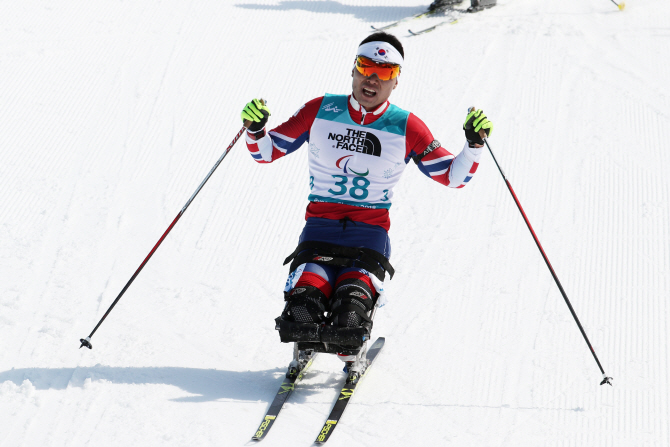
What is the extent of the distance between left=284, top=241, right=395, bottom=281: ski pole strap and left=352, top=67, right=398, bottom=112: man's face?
785mm

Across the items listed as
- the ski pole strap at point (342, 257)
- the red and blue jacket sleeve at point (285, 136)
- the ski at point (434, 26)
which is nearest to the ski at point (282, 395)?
the ski pole strap at point (342, 257)

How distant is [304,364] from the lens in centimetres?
394

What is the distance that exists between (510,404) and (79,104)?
517 cm

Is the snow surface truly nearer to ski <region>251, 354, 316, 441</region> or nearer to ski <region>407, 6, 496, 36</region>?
ski <region>251, 354, 316, 441</region>

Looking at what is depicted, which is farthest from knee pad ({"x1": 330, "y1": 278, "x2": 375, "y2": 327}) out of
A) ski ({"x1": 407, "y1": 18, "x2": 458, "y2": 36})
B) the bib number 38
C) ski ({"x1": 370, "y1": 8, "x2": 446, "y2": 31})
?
ski ({"x1": 370, "y1": 8, "x2": 446, "y2": 31})

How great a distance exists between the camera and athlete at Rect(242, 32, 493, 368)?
141 inches

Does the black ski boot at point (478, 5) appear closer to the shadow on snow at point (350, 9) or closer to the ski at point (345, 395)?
the shadow on snow at point (350, 9)

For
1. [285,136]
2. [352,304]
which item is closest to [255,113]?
[285,136]

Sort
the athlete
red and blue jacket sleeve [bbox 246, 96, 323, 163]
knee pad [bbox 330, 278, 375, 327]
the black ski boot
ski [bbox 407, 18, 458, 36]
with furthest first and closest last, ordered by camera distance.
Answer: the black ski boot → ski [bbox 407, 18, 458, 36] → red and blue jacket sleeve [bbox 246, 96, 323, 163] → the athlete → knee pad [bbox 330, 278, 375, 327]

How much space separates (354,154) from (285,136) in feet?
1.42

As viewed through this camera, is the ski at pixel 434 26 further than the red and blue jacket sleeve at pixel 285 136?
Yes

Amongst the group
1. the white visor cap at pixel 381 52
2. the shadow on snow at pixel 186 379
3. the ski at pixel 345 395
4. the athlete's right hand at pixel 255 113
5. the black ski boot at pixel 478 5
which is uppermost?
the black ski boot at pixel 478 5

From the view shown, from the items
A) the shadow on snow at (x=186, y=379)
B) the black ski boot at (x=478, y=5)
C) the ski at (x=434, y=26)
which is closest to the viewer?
the shadow on snow at (x=186, y=379)

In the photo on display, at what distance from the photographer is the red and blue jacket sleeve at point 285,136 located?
3813 millimetres
